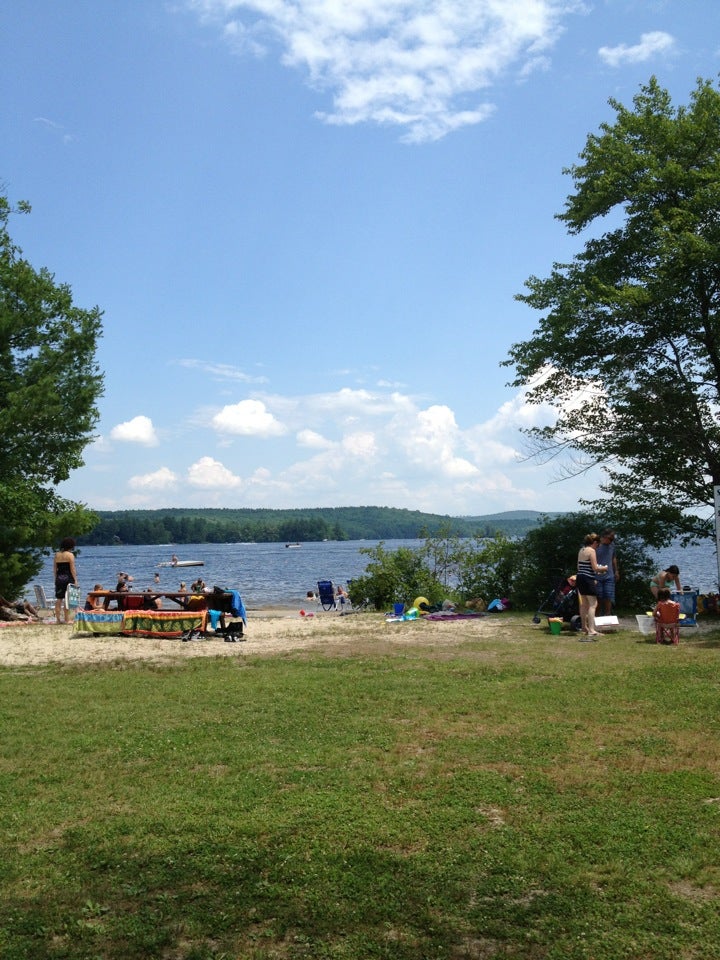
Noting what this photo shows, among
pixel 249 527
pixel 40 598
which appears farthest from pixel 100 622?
pixel 249 527

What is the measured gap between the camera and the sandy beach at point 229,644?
11.1 metres

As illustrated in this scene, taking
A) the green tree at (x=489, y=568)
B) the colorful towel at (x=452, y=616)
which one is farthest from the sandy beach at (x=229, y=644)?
the green tree at (x=489, y=568)

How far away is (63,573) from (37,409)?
4902 mm

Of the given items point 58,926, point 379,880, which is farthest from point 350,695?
point 58,926

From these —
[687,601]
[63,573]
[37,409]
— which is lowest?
[687,601]

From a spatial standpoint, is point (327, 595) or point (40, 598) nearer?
point (327, 595)


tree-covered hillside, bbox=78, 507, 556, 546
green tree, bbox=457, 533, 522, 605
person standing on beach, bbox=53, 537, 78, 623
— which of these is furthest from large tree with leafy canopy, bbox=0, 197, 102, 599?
tree-covered hillside, bbox=78, 507, 556, 546

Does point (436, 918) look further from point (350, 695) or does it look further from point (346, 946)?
point (350, 695)

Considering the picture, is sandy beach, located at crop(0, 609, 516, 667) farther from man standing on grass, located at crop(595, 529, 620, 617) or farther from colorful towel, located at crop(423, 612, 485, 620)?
man standing on grass, located at crop(595, 529, 620, 617)

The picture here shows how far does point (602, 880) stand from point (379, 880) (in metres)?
1.03

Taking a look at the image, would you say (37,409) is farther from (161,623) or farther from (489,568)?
(489,568)

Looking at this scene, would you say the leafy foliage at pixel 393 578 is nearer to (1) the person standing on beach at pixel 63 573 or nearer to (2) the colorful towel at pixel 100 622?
(1) the person standing on beach at pixel 63 573

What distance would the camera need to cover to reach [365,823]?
4.36m

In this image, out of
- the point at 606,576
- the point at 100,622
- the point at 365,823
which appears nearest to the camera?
the point at 365,823
